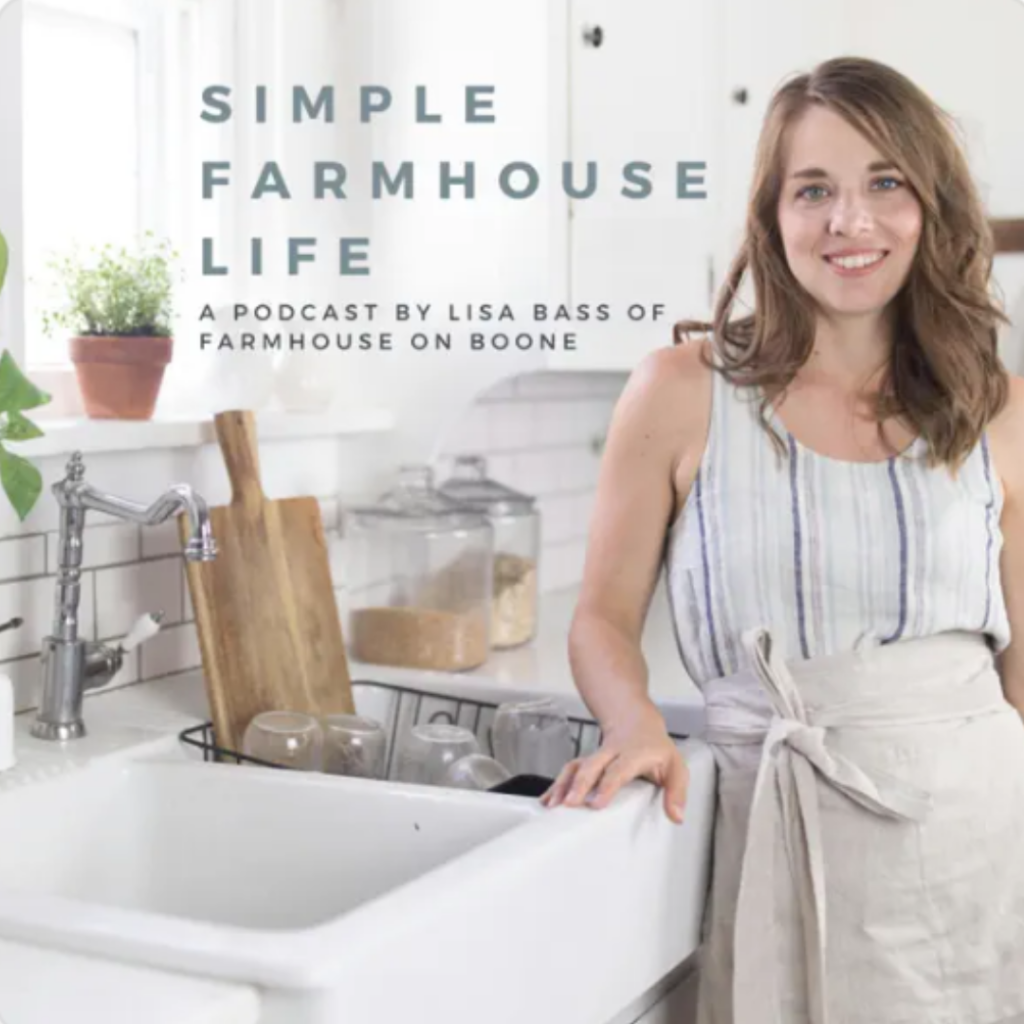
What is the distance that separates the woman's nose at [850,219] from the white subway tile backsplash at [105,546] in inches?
32.4

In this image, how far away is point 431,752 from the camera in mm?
A: 1730

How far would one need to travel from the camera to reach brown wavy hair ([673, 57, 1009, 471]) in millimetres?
1630

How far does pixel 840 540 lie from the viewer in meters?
1.62

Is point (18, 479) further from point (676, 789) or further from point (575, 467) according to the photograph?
point (575, 467)

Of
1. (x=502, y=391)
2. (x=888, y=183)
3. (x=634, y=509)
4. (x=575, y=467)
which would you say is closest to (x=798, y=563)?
(x=634, y=509)

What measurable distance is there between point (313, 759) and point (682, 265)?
1196 mm

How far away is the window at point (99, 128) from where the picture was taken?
6.56ft

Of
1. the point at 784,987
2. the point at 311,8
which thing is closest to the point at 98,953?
the point at 784,987

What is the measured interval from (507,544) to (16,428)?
1147 millimetres

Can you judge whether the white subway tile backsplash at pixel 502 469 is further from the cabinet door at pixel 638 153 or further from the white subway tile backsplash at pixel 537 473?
the cabinet door at pixel 638 153

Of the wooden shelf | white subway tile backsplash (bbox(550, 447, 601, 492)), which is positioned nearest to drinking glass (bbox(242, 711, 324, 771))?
white subway tile backsplash (bbox(550, 447, 601, 492))

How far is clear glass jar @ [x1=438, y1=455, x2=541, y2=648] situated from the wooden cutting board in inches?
18.8

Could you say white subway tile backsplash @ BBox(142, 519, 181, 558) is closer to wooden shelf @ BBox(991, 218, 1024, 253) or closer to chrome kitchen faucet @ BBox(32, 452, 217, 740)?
chrome kitchen faucet @ BBox(32, 452, 217, 740)

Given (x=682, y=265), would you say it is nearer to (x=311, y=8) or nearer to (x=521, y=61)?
(x=521, y=61)
